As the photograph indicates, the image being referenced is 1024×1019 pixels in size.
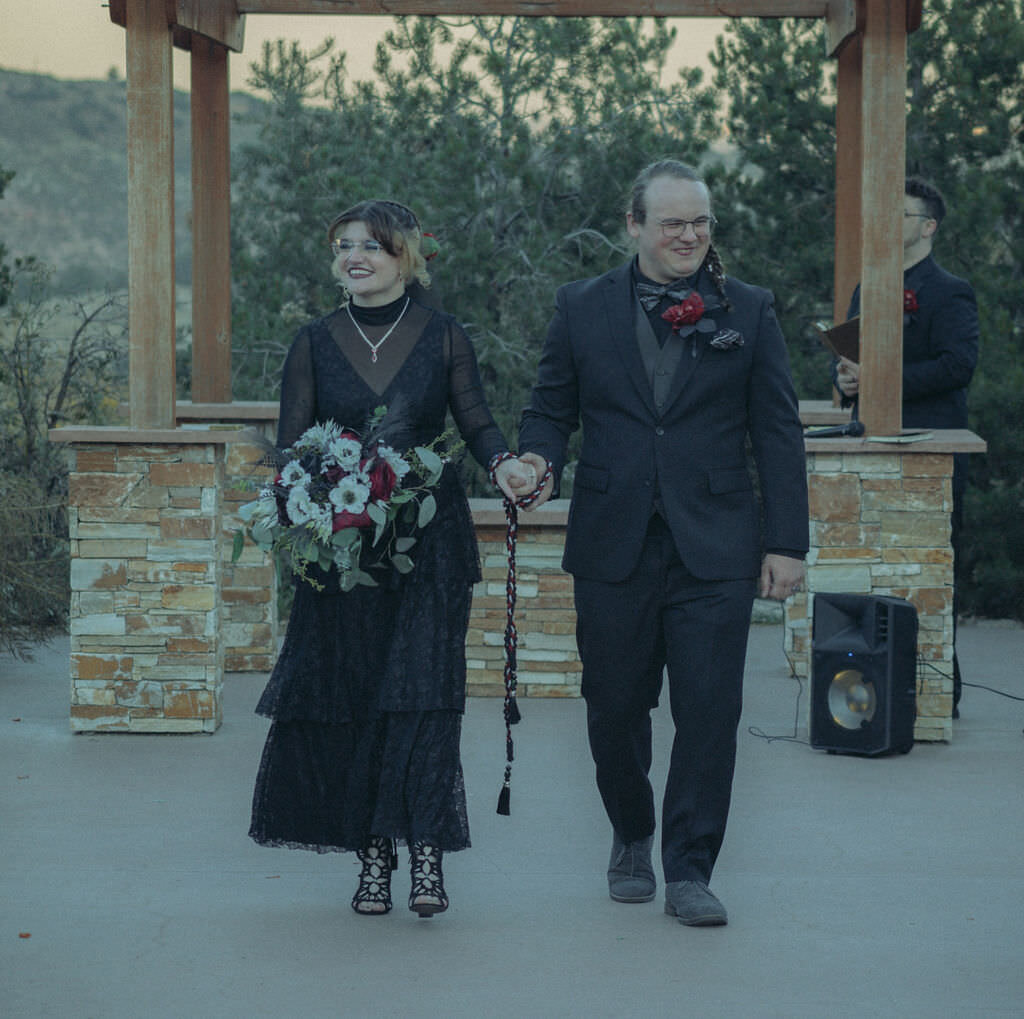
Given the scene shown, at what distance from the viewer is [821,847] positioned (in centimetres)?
555

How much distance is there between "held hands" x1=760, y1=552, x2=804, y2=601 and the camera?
15.5ft

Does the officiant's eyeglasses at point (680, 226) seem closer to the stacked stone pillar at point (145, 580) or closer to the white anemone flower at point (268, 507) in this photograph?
the white anemone flower at point (268, 507)

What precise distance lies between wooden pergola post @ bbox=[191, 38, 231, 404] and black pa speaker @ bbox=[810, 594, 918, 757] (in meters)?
3.65

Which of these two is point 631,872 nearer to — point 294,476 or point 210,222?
point 294,476

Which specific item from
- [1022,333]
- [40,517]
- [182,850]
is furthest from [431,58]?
[182,850]

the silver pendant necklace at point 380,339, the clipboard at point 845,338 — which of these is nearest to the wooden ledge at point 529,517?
the clipboard at point 845,338

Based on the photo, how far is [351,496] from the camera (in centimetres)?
465

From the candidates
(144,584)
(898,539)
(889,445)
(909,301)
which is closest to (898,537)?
(898,539)

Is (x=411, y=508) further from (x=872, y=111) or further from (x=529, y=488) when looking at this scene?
(x=872, y=111)

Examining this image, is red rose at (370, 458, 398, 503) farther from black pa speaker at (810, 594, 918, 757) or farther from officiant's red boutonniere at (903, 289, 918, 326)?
officiant's red boutonniere at (903, 289, 918, 326)

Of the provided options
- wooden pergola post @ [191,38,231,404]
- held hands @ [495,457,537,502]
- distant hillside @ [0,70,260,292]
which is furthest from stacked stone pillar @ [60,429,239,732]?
distant hillside @ [0,70,260,292]

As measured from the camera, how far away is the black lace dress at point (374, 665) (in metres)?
4.79

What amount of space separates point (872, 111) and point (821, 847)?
317 centimetres

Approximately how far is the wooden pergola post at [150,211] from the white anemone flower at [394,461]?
8.98 ft
